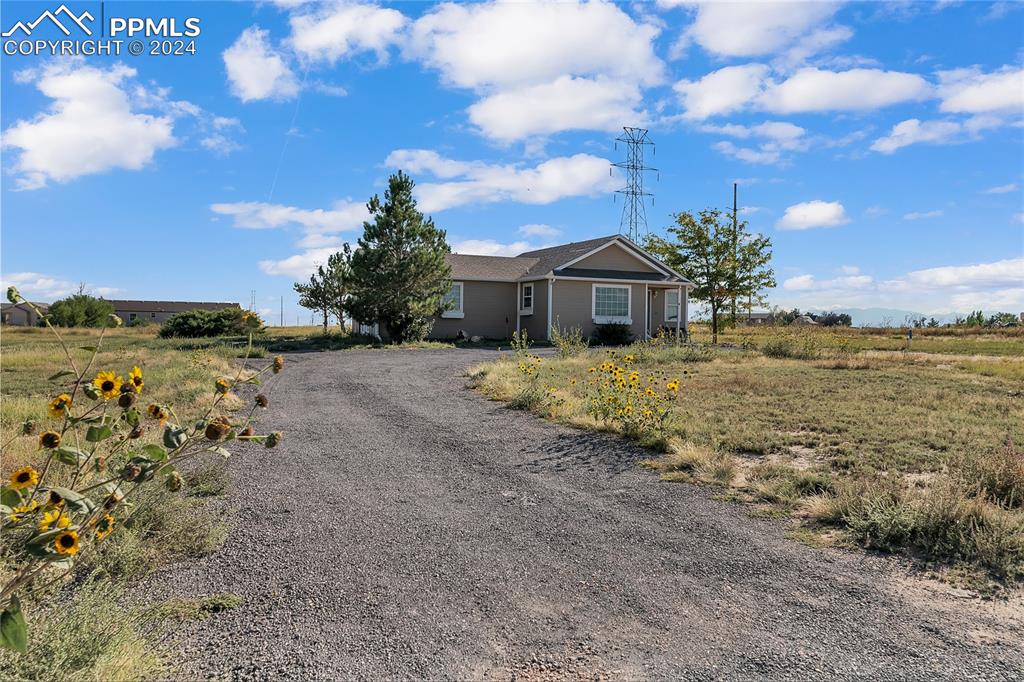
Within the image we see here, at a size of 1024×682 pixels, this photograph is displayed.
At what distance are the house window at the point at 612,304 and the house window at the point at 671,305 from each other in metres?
2.58

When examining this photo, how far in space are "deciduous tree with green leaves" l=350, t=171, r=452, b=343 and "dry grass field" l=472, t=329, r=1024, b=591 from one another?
9.41 meters

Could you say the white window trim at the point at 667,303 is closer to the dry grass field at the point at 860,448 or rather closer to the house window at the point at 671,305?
the house window at the point at 671,305

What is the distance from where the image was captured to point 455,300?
88.5 ft

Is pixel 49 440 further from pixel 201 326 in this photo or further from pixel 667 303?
pixel 201 326

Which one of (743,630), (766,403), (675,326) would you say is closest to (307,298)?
(675,326)

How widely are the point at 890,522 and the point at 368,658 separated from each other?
3.84 meters

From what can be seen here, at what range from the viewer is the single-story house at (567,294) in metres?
26.8

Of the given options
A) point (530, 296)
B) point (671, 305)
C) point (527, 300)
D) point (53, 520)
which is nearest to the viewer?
point (53, 520)

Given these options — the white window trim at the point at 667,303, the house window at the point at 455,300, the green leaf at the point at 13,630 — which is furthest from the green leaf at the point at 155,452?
the white window trim at the point at 667,303

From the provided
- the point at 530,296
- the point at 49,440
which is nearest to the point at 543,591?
the point at 49,440

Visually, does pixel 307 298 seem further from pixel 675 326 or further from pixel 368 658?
pixel 368 658

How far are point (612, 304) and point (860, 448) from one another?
67.6 ft

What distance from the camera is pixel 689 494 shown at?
5820 millimetres

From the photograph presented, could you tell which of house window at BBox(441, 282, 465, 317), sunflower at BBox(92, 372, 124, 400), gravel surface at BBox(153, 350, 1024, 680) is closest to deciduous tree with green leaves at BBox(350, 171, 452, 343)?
house window at BBox(441, 282, 465, 317)
